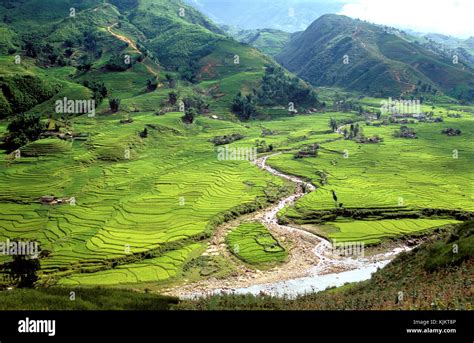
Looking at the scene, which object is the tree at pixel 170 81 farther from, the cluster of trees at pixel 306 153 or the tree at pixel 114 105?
the cluster of trees at pixel 306 153

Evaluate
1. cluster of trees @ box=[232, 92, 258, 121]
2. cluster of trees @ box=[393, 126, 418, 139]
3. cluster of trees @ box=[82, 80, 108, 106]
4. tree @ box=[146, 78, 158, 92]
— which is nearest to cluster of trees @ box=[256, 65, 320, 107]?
cluster of trees @ box=[232, 92, 258, 121]

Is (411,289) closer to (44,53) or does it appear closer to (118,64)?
(118,64)

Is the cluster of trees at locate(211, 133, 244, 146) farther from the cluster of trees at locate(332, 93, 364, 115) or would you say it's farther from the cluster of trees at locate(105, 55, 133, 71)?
the cluster of trees at locate(332, 93, 364, 115)

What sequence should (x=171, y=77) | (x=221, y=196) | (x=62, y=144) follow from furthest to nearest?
(x=171, y=77)
(x=62, y=144)
(x=221, y=196)

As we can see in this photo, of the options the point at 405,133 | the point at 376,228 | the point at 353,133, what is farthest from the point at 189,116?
the point at 376,228

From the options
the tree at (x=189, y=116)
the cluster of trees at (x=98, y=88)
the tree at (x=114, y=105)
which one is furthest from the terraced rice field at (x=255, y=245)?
the cluster of trees at (x=98, y=88)
